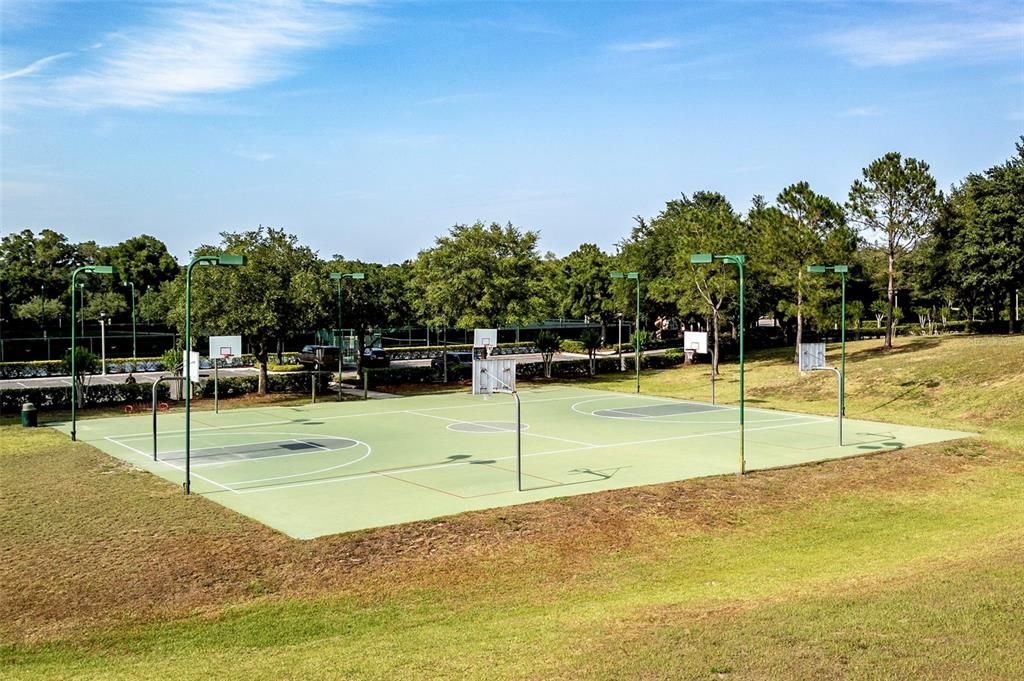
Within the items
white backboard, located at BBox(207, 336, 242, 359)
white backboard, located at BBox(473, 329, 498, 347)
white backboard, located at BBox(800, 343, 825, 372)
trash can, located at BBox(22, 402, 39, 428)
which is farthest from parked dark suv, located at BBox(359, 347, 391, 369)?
white backboard, located at BBox(800, 343, 825, 372)

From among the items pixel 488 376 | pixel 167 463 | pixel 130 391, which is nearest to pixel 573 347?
pixel 130 391

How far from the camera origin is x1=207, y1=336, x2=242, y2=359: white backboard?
125 ft

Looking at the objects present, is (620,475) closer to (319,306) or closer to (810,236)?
(319,306)

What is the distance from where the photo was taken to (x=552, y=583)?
16453 mm

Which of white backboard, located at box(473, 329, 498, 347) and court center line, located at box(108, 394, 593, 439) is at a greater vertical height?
white backboard, located at box(473, 329, 498, 347)

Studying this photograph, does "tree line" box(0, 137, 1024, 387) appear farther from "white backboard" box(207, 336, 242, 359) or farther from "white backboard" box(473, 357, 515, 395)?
"white backboard" box(473, 357, 515, 395)

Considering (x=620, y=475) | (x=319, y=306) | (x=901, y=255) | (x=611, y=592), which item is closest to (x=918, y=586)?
(x=611, y=592)

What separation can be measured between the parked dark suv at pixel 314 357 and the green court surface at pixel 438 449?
1541cm

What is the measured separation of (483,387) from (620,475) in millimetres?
4644

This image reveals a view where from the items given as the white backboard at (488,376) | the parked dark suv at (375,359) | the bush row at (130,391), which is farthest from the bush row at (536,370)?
the white backboard at (488,376)

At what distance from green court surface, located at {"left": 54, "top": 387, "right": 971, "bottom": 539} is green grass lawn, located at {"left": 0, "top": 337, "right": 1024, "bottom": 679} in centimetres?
145

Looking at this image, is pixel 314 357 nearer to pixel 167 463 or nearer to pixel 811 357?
pixel 167 463

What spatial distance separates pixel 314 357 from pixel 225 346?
71.0 feet

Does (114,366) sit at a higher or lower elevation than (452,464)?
higher
